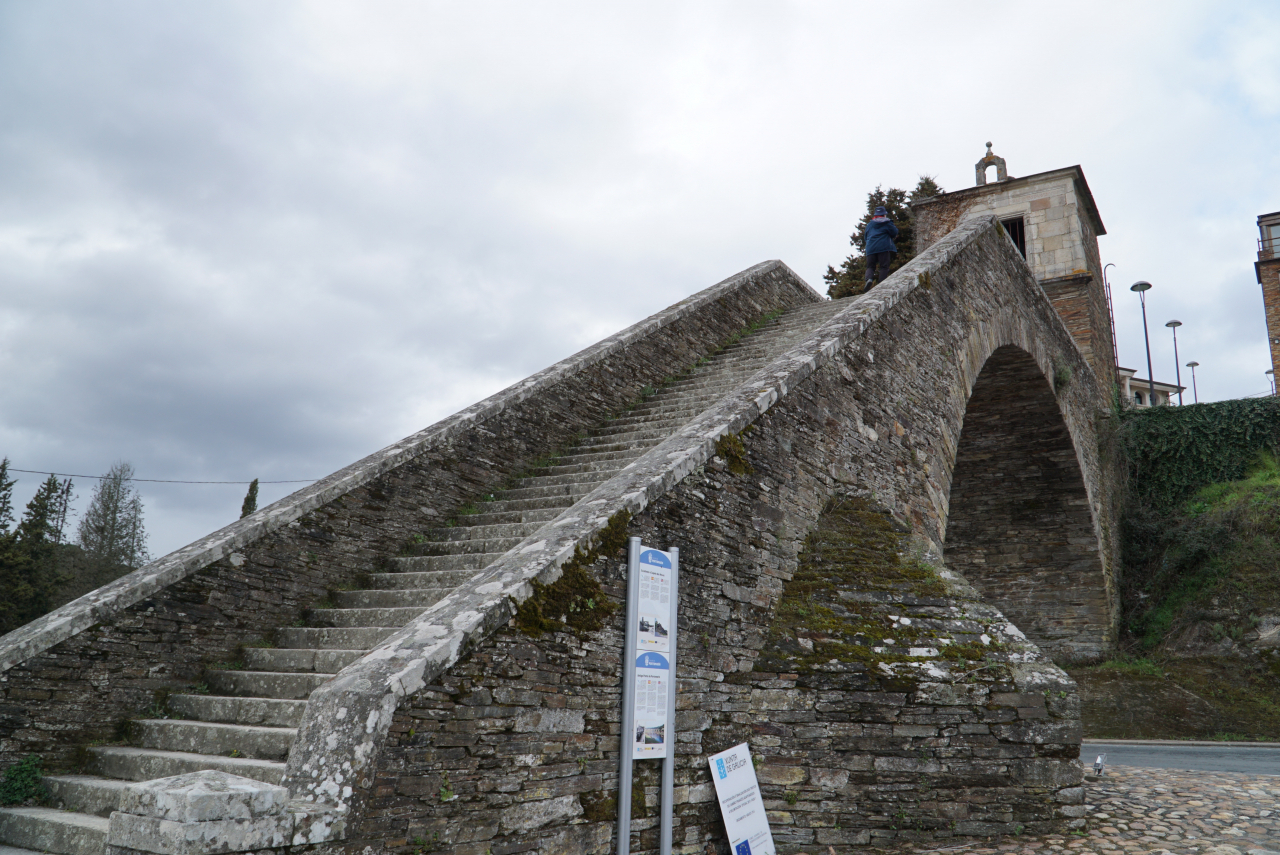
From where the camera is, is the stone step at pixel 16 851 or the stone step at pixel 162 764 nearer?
the stone step at pixel 16 851

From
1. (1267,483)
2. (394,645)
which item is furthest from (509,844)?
(1267,483)

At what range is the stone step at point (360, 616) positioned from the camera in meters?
4.79

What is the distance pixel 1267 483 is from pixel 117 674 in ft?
60.7

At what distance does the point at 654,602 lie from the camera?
4.43 metres

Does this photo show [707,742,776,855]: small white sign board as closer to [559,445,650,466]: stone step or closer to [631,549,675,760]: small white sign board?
[631,549,675,760]: small white sign board

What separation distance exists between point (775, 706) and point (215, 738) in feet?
10.3

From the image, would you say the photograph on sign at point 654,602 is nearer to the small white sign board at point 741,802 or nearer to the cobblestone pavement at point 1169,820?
the small white sign board at point 741,802

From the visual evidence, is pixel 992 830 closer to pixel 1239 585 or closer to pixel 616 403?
pixel 616 403

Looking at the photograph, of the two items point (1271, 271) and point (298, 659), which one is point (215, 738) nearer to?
point (298, 659)

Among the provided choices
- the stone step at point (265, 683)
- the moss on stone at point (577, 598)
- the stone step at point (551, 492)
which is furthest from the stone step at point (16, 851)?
the stone step at point (551, 492)

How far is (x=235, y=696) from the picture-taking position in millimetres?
4461

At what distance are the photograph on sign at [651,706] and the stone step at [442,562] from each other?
1.39 meters

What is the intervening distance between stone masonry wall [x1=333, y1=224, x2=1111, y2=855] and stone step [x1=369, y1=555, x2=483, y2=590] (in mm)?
1356

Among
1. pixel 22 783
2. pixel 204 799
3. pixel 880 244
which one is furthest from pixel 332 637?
pixel 880 244
